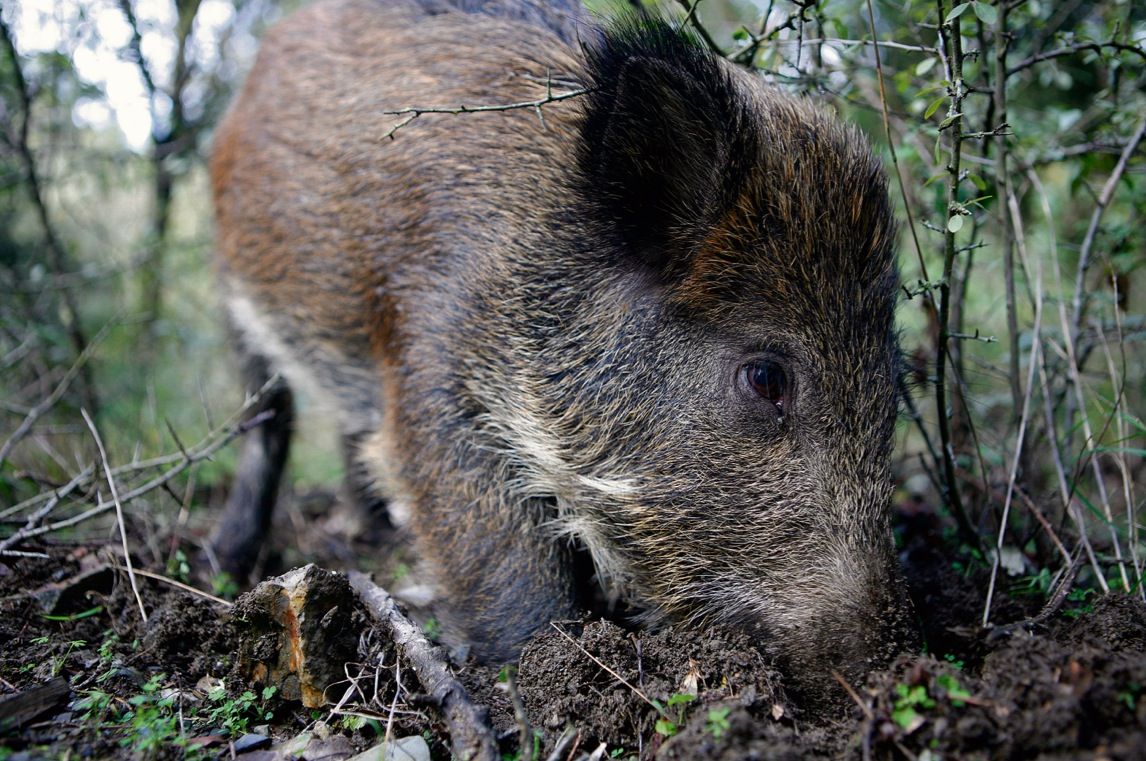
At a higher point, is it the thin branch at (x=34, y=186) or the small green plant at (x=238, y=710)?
the thin branch at (x=34, y=186)

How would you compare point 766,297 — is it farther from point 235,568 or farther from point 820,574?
point 235,568

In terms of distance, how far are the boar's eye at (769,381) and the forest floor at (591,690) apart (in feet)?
2.64

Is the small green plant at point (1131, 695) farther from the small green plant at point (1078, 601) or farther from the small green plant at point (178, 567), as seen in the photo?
the small green plant at point (178, 567)

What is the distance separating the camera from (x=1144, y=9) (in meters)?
4.18

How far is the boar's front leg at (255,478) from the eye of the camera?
4598mm

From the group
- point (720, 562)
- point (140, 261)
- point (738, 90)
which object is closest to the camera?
point (720, 562)

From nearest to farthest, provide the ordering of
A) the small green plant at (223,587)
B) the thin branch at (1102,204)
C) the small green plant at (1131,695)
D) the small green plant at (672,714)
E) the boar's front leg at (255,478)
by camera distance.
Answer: the small green plant at (1131,695) < the small green plant at (672,714) < the thin branch at (1102,204) < the small green plant at (223,587) < the boar's front leg at (255,478)

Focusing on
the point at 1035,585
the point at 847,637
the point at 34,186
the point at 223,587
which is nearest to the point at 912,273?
the point at 1035,585

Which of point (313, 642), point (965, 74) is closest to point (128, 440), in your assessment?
point (313, 642)

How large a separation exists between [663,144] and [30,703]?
255 centimetres

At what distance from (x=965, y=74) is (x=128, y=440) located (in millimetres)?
4920

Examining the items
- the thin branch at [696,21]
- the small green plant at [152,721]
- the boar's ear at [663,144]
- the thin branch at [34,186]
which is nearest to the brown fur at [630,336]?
the boar's ear at [663,144]

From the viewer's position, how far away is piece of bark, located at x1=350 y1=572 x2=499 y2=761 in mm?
2246

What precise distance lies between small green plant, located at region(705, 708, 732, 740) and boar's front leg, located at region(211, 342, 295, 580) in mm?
3138
